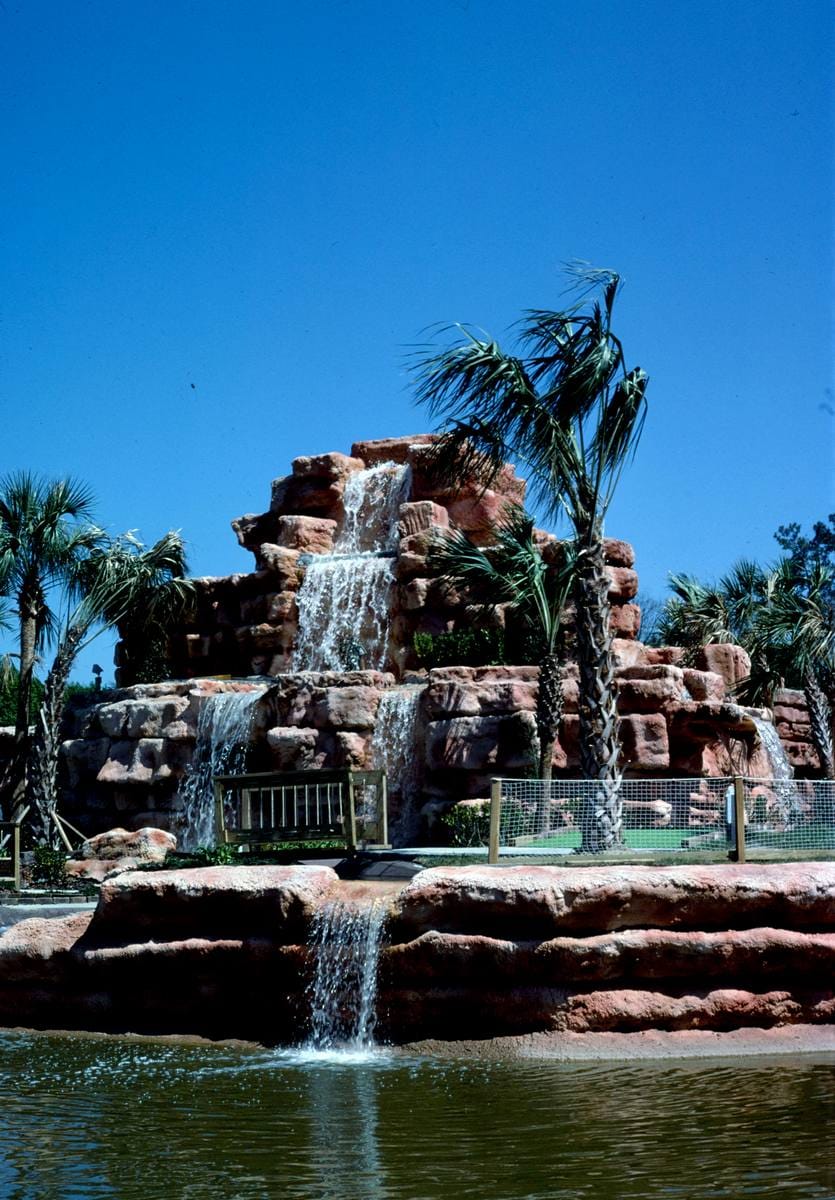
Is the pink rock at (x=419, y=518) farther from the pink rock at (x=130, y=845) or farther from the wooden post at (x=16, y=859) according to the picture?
the wooden post at (x=16, y=859)

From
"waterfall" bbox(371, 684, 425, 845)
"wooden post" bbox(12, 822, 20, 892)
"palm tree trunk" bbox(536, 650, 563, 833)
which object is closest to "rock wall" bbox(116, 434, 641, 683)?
"waterfall" bbox(371, 684, 425, 845)

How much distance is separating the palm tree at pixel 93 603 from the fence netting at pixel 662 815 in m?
13.2

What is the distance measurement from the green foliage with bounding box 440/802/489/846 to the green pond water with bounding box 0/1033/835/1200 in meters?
7.65

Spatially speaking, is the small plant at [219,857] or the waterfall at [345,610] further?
the waterfall at [345,610]

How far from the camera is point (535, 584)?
795 inches

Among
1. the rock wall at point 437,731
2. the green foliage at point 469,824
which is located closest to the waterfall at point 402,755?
the rock wall at point 437,731

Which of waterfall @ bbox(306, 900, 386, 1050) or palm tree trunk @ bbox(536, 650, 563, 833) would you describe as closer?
waterfall @ bbox(306, 900, 386, 1050)

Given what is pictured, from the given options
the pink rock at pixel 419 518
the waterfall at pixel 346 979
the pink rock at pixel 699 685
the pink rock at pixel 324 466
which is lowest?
→ the waterfall at pixel 346 979

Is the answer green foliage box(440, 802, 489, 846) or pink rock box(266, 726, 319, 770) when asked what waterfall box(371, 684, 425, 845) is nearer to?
pink rock box(266, 726, 319, 770)

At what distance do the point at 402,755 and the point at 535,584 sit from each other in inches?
164

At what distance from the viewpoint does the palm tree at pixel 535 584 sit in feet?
66.3

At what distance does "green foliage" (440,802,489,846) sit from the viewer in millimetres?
18484

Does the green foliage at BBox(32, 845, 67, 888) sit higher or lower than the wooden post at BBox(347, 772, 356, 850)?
lower

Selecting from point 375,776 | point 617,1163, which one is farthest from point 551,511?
point 617,1163
